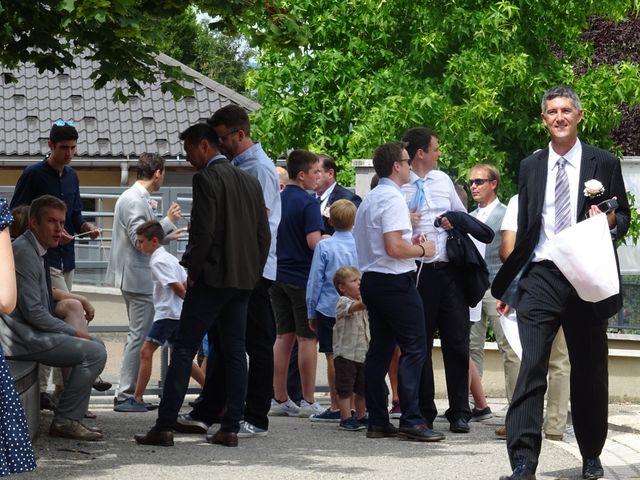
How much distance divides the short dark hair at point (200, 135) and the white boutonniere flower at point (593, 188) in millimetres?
2639

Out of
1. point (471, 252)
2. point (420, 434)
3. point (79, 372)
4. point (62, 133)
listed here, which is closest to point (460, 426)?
point (420, 434)

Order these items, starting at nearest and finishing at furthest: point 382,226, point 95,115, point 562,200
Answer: point 562,200 → point 382,226 → point 95,115

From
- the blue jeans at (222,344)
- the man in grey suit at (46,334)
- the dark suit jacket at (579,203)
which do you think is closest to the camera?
the dark suit jacket at (579,203)

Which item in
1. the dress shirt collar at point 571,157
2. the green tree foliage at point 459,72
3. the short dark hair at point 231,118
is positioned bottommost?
the dress shirt collar at point 571,157

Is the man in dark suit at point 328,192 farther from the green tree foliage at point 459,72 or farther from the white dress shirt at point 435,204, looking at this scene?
the green tree foliage at point 459,72

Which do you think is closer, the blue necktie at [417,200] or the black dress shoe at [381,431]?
the black dress shoe at [381,431]

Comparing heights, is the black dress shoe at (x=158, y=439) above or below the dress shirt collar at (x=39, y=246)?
below

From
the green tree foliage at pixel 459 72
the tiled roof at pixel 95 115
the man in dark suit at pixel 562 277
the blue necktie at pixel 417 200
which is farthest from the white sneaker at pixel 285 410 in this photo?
the tiled roof at pixel 95 115

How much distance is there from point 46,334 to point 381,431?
2.44 metres

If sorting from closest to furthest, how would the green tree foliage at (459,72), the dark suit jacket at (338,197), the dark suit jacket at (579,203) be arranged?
the dark suit jacket at (579,203) → the dark suit jacket at (338,197) → the green tree foliage at (459,72)

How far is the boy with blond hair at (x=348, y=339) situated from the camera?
1010 centimetres

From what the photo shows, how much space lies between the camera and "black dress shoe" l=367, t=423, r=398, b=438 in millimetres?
9633

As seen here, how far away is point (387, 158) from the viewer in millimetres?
9500

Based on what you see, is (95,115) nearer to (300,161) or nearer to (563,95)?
(300,161)
